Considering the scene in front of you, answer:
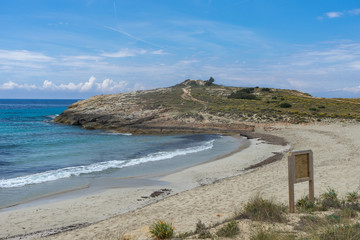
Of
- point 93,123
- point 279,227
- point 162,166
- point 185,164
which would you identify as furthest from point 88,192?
point 93,123

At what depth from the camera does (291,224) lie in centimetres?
623

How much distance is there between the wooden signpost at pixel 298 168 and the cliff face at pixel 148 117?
89.0 ft

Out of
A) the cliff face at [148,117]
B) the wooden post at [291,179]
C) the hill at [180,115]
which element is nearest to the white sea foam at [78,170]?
the wooden post at [291,179]

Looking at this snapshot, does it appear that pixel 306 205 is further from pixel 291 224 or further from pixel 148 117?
pixel 148 117

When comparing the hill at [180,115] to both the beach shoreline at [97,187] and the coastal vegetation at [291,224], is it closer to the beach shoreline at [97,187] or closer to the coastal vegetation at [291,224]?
the beach shoreline at [97,187]

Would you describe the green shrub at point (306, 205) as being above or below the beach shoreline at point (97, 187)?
above

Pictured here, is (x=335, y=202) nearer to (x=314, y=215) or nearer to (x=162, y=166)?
(x=314, y=215)

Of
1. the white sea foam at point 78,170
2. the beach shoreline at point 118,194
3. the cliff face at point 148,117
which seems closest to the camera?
the beach shoreline at point 118,194

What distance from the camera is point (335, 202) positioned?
24.9ft

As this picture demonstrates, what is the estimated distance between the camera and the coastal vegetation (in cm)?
505

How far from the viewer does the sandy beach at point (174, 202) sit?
320 inches

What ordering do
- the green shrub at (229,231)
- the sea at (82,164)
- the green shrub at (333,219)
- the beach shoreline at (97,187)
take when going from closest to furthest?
the green shrub at (229,231) < the green shrub at (333,219) < the beach shoreline at (97,187) < the sea at (82,164)

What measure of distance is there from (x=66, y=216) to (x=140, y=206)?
8.19ft

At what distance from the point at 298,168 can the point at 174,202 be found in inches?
182
